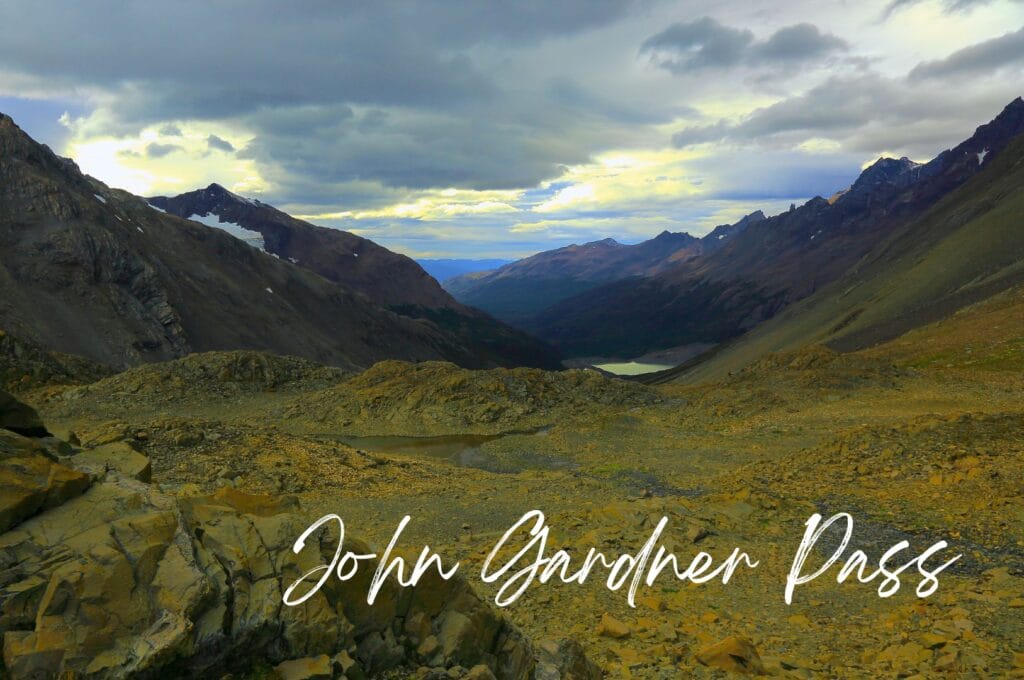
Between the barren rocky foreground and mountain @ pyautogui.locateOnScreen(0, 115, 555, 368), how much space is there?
4234 cm

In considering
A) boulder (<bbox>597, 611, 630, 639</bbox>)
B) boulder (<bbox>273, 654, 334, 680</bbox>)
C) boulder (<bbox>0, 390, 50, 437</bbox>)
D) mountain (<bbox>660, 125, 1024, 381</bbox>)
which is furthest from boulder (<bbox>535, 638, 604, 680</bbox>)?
mountain (<bbox>660, 125, 1024, 381</bbox>)

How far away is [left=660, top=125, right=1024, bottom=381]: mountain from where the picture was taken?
9206cm

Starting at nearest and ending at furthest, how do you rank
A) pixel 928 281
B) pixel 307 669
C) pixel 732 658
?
1. pixel 307 669
2. pixel 732 658
3. pixel 928 281

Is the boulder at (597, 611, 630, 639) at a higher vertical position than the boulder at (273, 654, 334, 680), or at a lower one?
lower

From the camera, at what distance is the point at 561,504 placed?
75.6ft

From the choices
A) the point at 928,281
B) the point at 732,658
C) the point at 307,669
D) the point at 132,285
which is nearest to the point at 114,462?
the point at 307,669

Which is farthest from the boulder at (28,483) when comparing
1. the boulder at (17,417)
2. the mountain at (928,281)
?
the mountain at (928,281)

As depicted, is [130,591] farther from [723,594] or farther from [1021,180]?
[1021,180]

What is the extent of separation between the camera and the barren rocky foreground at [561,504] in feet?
24.2

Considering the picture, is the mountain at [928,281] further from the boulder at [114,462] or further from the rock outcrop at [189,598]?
the boulder at [114,462]

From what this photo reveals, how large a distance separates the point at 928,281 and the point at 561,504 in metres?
114

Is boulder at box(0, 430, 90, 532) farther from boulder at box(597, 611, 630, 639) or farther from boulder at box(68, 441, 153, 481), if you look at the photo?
boulder at box(597, 611, 630, 639)

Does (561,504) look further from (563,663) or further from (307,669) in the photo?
(307,669)

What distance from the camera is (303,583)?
313 inches
